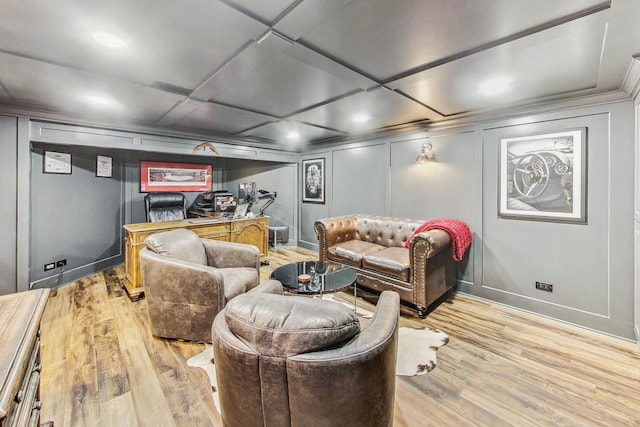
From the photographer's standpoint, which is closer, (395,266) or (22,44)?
(22,44)

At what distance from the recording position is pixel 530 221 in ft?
9.71

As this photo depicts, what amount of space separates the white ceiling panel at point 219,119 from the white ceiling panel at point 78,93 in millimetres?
315

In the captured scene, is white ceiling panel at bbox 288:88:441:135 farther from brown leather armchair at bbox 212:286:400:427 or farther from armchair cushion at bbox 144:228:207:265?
brown leather armchair at bbox 212:286:400:427

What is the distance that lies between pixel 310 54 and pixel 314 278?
1808mm

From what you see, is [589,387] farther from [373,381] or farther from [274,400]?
[274,400]

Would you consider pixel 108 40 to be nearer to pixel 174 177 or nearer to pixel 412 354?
pixel 412 354

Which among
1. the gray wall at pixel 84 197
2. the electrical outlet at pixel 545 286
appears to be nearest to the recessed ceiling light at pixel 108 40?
the gray wall at pixel 84 197

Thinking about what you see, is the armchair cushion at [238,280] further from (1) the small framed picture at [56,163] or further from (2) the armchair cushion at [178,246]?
(1) the small framed picture at [56,163]

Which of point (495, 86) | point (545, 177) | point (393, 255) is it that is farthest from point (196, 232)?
point (545, 177)

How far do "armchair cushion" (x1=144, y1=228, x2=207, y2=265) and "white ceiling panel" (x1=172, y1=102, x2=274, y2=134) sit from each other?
1.48 meters

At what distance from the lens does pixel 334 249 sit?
3.76m

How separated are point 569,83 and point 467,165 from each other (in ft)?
4.05

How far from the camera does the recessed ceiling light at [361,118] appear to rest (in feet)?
11.1

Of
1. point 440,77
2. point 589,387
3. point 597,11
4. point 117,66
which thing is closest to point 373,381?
point 589,387
